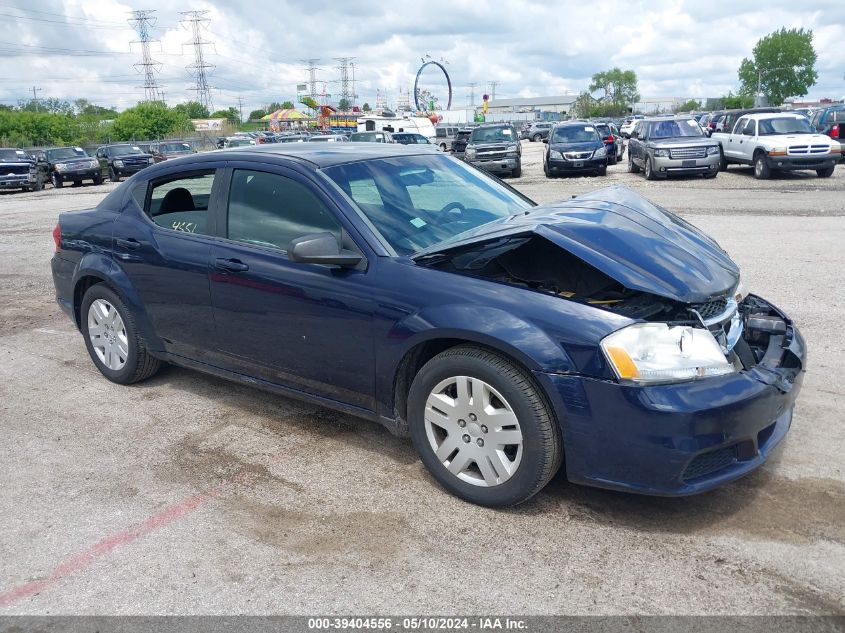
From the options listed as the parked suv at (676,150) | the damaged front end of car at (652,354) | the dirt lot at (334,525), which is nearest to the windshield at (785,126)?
the parked suv at (676,150)

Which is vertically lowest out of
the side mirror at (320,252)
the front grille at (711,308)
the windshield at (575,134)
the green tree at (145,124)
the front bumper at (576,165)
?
the front bumper at (576,165)

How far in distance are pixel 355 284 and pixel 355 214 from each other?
0.41 meters

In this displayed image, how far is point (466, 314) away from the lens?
135 inches

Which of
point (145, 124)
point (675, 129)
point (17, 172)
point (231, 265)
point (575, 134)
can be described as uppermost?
point (145, 124)

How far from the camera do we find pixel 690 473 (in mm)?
3143

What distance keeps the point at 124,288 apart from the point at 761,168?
62.6 ft

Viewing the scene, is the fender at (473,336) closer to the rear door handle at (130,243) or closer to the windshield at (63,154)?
the rear door handle at (130,243)

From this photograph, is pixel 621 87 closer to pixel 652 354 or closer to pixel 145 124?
pixel 145 124

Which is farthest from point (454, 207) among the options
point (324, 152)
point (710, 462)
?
point (710, 462)

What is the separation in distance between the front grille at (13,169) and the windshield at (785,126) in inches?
1042

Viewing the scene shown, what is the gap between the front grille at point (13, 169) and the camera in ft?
94.3

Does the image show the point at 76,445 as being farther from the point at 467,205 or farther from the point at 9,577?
the point at 467,205

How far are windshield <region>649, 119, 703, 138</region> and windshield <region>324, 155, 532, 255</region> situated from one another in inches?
708

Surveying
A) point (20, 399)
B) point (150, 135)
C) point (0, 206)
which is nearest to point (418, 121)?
point (0, 206)
